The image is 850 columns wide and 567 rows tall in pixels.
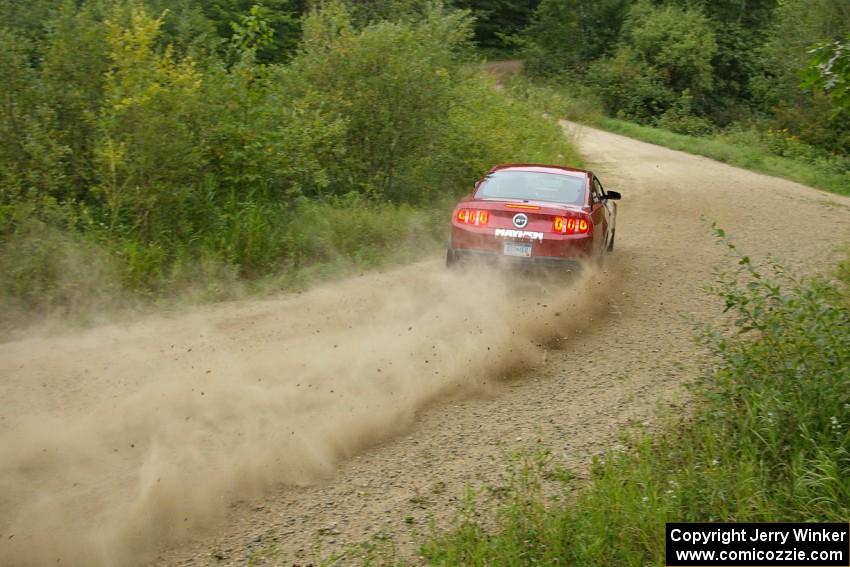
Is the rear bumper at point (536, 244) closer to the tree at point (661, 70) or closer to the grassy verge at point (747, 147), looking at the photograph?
the grassy verge at point (747, 147)

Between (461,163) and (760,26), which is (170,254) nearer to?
(461,163)

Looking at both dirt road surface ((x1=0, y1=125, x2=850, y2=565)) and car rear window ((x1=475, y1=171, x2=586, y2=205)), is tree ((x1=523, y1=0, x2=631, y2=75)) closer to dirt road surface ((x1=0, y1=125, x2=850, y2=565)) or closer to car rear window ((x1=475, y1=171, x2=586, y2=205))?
car rear window ((x1=475, y1=171, x2=586, y2=205))

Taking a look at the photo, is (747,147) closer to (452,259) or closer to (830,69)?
(452,259)

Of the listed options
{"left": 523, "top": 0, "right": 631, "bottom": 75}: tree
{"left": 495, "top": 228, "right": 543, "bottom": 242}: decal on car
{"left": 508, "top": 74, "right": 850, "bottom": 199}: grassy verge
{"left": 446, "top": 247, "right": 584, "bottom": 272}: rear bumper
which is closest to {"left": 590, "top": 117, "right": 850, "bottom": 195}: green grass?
{"left": 508, "top": 74, "right": 850, "bottom": 199}: grassy verge

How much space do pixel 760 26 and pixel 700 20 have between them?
665 cm

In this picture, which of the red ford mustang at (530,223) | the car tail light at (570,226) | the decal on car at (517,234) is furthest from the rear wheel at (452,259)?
the car tail light at (570,226)

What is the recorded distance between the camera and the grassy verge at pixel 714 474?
4.98m

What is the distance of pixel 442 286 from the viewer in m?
10.7

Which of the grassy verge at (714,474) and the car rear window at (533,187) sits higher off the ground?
the car rear window at (533,187)

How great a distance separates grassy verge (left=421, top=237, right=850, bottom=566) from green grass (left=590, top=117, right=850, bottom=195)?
18605mm

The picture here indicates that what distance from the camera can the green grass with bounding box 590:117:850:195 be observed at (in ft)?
79.9

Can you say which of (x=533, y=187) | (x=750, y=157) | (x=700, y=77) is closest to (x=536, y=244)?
(x=533, y=187)

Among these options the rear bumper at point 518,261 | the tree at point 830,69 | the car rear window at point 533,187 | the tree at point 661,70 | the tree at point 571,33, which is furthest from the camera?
the tree at point 571,33

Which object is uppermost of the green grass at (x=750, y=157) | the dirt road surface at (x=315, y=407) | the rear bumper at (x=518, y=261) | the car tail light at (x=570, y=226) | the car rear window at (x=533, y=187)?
the car rear window at (x=533, y=187)
